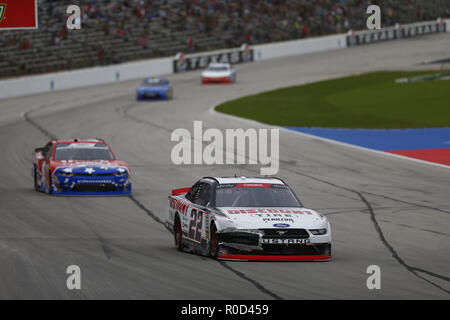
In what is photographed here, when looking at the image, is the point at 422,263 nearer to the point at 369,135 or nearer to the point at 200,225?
the point at 200,225

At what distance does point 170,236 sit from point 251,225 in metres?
3.36

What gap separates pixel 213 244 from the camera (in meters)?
13.1

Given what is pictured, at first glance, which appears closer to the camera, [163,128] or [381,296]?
[381,296]

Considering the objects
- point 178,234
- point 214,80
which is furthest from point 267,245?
point 214,80

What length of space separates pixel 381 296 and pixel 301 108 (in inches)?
1382

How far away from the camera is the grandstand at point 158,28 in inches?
2170

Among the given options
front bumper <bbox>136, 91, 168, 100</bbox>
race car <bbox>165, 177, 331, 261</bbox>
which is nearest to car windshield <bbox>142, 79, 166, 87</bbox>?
front bumper <bbox>136, 91, 168, 100</bbox>

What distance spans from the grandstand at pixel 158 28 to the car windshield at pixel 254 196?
39.5 metres

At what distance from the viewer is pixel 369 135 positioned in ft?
114

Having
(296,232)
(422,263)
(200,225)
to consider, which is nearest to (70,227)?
(200,225)

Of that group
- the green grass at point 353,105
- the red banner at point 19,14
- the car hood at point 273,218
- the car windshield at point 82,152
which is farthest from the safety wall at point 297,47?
the car hood at point 273,218

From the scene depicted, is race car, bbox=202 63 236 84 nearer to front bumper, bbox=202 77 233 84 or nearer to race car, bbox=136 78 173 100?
front bumper, bbox=202 77 233 84

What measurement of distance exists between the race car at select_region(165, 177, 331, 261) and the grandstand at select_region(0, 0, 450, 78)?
39.4 metres

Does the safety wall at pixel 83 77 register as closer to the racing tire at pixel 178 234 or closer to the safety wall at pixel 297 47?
the safety wall at pixel 297 47
